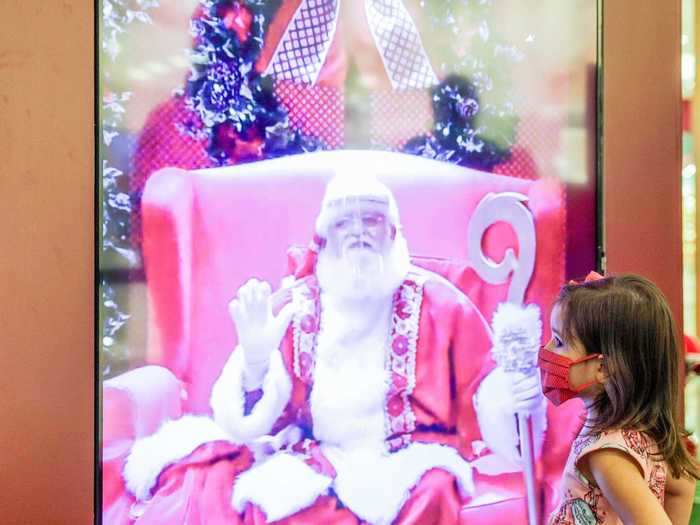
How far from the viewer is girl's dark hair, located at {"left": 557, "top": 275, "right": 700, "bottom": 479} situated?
1346mm

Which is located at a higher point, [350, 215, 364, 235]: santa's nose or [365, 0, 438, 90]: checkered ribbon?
[365, 0, 438, 90]: checkered ribbon

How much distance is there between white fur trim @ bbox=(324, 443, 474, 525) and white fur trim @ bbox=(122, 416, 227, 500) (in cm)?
33

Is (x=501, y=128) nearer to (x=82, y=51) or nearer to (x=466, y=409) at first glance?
(x=466, y=409)

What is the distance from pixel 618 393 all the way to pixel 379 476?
940mm

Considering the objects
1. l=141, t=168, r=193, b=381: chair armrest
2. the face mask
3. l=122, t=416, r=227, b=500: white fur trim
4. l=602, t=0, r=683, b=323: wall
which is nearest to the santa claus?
l=122, t=416, r=227, b=500: white fur trim

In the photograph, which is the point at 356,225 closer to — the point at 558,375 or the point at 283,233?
the point at 283,233

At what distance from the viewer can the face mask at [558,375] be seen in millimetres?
1395

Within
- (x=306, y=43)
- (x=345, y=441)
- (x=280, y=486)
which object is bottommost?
(x=280, y=486)

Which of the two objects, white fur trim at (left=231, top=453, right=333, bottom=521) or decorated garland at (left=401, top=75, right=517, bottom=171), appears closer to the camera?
white fur trim at (left=231, top=453, right=333, bottom=521)

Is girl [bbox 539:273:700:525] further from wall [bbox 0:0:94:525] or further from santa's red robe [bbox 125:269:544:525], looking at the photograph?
wall [bbox 0:0:94:525]

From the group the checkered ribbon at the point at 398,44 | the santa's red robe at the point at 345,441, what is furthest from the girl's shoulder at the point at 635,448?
the checkered ribbon at the point at 398,44

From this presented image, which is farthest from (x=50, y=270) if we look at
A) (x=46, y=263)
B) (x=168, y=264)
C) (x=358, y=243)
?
(x=358, y=243)

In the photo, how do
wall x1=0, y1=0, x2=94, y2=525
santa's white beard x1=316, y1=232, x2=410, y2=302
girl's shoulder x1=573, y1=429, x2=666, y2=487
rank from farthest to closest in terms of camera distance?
santa's white beard x1=316, y1=232, x2=410, y2=302 → wall x1=0, y1=0, x2=94, y2=525 → girl's shoulder x1=573, y1=429, x2=666, y2=487

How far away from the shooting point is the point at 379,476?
7.05 feet
